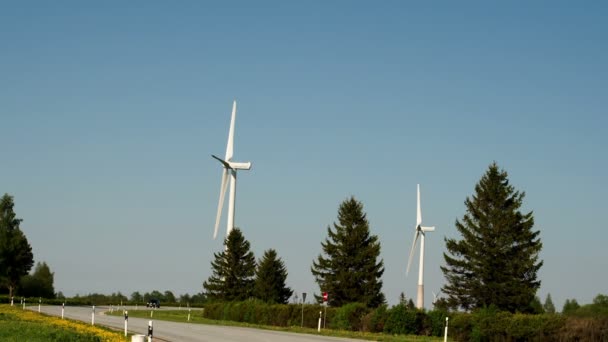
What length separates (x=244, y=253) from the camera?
7969 centimetres

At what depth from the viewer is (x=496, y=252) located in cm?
5956

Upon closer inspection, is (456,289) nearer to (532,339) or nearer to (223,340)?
(532,339)

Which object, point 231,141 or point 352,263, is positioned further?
point 231,141

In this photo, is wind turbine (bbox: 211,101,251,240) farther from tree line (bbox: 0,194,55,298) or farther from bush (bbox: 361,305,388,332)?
tree line (bbox: 0,194,55,298)

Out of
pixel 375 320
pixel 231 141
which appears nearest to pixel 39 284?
pixel 231 141

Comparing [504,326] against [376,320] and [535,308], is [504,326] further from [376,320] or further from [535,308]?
[535,308]

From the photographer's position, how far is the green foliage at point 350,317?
50.9 meters

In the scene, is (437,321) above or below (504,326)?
below

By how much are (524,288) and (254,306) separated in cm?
1948

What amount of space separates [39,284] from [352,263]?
8110 cm

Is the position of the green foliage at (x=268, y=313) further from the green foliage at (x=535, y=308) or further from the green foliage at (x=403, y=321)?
the green foliage at (x=535, y=308)

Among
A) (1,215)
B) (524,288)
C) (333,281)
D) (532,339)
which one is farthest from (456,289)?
(1,215)

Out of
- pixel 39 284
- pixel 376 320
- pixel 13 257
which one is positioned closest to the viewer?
pixel 376 320

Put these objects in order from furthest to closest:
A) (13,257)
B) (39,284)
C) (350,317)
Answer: (39,284) < (13,257) < (350,317)
